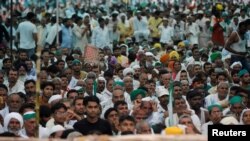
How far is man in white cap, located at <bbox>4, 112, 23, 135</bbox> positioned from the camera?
314 inches

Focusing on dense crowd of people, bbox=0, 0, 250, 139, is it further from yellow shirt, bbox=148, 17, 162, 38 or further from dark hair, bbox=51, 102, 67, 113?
yellow shirt, bbox=148, 17, 162, 38

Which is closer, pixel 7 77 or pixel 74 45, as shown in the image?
pixel 7 77

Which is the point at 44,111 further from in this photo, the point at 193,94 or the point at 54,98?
the point at 193,94

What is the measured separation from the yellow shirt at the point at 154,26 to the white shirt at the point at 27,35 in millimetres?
6208

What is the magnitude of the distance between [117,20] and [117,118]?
1367 centimetres

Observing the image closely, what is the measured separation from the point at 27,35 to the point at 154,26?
6.84 meters

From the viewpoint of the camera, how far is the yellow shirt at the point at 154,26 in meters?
21.3

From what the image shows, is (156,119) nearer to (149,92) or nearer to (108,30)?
(149,92)

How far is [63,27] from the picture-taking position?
17922 millimetres

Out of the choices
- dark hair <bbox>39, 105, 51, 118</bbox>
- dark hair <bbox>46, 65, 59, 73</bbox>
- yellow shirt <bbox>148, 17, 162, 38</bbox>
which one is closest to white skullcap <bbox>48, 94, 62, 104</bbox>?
dark hair <bbox>39, 105, 51, 118</bbox>

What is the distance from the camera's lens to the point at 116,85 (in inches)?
398

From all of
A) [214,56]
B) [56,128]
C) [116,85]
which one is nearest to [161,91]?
[116,85]

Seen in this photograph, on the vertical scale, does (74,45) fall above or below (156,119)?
above

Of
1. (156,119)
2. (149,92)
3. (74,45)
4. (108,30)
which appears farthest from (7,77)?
(108,30)
